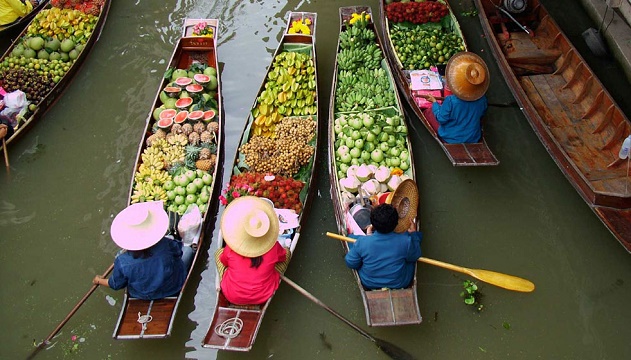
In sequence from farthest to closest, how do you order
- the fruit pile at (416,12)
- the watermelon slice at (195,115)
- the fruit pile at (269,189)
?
the fruit pile at (416,12), the watermelon slice at (195,115), the fruit pile at (269,189)

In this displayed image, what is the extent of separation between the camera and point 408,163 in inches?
233

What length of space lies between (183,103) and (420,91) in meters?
3.16

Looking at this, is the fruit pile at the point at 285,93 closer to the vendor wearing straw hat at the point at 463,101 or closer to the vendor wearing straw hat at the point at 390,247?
the vendor wearing straw hat at the point at 463,101

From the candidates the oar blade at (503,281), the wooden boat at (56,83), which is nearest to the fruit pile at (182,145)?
the wooden boat at (56,83)

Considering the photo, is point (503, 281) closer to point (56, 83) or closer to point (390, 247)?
point (390, 247)

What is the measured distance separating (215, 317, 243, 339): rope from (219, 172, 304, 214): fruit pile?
1365 millimetres

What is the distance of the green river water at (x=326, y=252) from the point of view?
5082mm

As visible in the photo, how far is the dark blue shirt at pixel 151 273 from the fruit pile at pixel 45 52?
3525 mm

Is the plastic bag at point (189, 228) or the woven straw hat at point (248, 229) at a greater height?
the woven straw hat at point (248, 229)

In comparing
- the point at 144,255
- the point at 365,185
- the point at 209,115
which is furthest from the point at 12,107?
the point at 365,185

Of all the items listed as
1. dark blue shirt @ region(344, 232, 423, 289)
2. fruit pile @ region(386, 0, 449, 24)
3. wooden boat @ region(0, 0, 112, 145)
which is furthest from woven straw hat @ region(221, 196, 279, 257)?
fruit pile @ region(386, 0, 449, 24)

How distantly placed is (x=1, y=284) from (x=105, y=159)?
1.96 meters

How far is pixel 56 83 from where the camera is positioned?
7.09 meters

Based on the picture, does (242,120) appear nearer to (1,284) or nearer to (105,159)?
(105,159)
